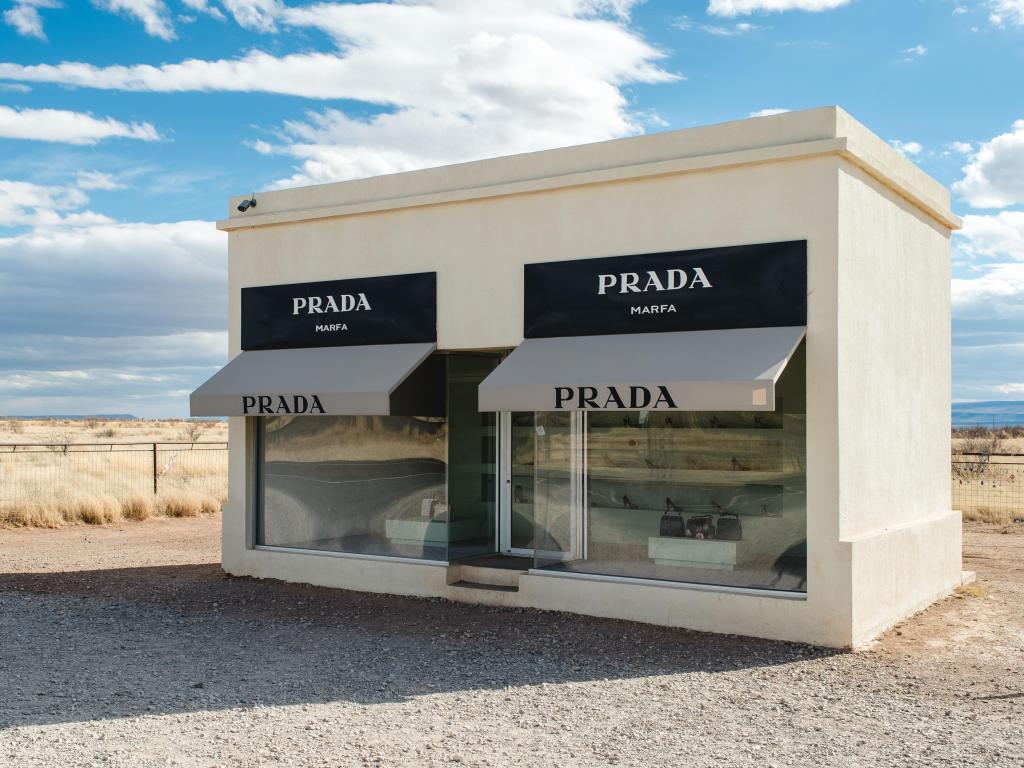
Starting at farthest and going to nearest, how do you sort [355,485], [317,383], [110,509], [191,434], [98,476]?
[191,434], [98,476], [110,509], [355,485], [317,383]

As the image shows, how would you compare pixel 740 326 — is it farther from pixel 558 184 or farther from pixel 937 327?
pixel 937 327

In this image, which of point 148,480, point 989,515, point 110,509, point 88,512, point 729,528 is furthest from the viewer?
point 148,480

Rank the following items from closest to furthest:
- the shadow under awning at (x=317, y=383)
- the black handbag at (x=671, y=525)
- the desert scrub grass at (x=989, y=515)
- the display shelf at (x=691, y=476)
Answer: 1. the display shelf at (x=691, y=476)
2. the black handbag at (x=671, y=525)
3. the shadow under awning at (x=317, y=383)
4. the desert scrub grass at (x=989, y=515)

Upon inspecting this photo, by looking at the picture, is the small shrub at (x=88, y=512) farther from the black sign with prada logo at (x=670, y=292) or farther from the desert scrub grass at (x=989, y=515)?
the desert scrub grass at (x=989, y=515)

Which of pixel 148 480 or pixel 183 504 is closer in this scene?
pixel 183 504

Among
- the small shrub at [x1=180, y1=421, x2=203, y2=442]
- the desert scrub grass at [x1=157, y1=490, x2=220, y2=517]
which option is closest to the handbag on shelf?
the desert scrub grass at [x1=157, y1=490, x2=220, y2=517]

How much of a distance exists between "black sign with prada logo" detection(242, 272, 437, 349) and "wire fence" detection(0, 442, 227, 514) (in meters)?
8.40

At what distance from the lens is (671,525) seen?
9.99 metres

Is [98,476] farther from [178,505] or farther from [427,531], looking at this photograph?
[427,531]

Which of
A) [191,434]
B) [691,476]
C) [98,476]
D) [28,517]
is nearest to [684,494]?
[691,476]

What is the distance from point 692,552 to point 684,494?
1.81ft

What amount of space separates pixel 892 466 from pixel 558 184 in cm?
437

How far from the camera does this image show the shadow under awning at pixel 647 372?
343 inches

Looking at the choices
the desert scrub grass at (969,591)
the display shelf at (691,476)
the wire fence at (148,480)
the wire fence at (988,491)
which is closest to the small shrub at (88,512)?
the wire fence at (148,480)
